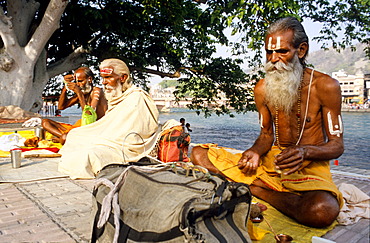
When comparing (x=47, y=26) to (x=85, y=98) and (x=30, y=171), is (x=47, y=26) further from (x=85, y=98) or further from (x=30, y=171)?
(x=30, y=171)

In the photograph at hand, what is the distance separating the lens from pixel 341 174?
461cm

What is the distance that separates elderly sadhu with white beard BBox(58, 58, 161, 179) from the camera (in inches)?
171

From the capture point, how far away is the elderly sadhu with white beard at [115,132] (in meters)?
4.35

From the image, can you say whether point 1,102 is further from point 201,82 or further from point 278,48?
point 278,48

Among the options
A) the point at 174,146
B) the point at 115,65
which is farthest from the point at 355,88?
the point at 115,65

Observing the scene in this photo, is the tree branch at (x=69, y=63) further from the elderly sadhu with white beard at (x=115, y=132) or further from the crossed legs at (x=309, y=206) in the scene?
the crossed legs at (x=309, y=206)

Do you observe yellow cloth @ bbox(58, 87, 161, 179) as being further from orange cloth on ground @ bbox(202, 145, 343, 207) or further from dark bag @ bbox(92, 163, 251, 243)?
dark bag @ bbox(92, 163, 251, 243)

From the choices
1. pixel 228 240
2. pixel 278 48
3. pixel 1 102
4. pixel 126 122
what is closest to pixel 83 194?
pixel 126 122

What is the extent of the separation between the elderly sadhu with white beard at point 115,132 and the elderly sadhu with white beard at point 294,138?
1.69 meters

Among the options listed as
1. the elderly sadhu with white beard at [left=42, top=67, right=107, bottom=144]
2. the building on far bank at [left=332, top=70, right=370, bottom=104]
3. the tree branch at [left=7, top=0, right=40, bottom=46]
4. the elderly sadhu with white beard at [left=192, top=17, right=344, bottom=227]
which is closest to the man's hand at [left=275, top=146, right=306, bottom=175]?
the elderly sadhu with white beard at [left=192, top=17, right=344, bottom=227]

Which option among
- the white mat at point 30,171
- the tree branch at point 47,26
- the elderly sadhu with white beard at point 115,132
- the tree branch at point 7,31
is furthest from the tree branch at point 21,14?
the elderly sadhu with white beard at point 115,132

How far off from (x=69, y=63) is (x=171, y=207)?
11.5 metres

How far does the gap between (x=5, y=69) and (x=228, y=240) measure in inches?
408

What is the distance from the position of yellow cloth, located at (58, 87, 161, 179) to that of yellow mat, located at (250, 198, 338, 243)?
7.19 ft
